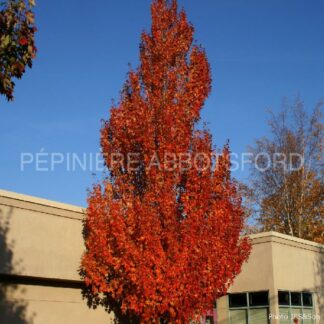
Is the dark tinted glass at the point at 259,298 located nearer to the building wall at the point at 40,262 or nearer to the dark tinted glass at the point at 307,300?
the dark tinted glass at the point at 307,300

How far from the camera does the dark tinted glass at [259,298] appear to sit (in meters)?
22.5

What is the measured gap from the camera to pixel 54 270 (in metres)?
16.8

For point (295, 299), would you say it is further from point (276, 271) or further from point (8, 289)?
point (8, 289)

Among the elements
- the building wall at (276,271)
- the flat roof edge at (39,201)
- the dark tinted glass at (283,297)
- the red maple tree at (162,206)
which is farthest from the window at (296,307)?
the flat roof edge at (39,201)

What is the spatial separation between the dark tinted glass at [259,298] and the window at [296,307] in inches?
23.6

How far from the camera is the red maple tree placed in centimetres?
1606

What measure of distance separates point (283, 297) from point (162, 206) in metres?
9.18

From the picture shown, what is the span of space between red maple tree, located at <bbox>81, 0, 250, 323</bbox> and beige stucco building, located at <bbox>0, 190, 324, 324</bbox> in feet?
2.09

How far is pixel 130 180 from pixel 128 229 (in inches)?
87.7

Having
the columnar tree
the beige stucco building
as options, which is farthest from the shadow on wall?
the columnar tree

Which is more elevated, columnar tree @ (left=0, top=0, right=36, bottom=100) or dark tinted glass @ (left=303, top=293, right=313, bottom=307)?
columnar tree @ (left=0, top=0, right=36, bottom=100)

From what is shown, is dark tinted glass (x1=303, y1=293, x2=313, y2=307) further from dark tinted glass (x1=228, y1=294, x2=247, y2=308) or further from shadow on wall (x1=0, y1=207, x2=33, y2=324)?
shadow on wall (x1=0, y1=207, x2=33, y2=324)

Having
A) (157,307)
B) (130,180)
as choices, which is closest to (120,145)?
(130,180)

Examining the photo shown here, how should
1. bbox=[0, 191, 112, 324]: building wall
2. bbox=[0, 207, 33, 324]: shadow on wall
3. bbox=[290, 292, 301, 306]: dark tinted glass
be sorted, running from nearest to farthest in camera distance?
bbox=[0, 207, 33, 324]: shadow on wall → bbox=[0, 191, 112, 324]: building wall → bbox=[290, 292, 301, 306]: dark tinted glass
